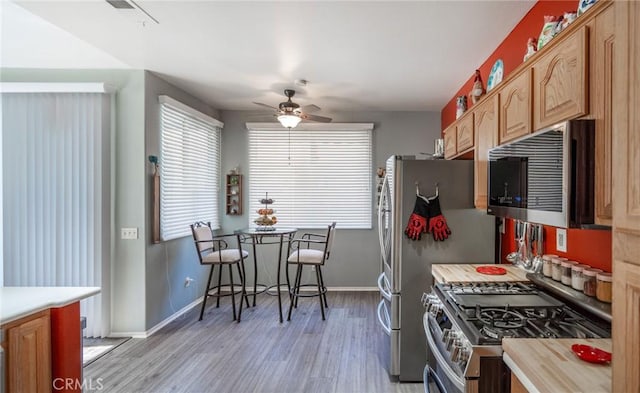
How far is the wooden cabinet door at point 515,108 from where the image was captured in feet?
5.08

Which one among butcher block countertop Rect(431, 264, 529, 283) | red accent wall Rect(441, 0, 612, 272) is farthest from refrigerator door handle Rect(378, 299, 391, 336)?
red accent wall Rect(441, 0, 612, 272)

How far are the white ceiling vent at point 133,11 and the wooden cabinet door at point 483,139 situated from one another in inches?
93.1

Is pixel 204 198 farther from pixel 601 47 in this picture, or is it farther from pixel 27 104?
pixel 601 47

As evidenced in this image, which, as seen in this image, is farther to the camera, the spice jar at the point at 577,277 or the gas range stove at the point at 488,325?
the spice jar at the point at 577,277

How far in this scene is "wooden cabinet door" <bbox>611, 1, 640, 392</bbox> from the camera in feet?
2.42

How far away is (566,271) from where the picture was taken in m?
1.69

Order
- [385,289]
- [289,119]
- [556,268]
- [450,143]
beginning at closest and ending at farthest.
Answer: [556,268] → [385,289] → [450,143] → [289,119]

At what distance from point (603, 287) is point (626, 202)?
908mm

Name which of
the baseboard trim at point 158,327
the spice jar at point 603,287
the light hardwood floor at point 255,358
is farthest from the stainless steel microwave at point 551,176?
the baseboard trim at point 158,327

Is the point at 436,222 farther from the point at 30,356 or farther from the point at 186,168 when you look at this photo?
the point at 186,168

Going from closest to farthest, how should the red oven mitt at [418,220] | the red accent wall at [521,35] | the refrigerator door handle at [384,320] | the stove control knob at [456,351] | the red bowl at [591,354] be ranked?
the red bowl at [591,354], the stove control knob at [456,351], the red accent wall at [521,35], the red oven mitt at [418,220], the refrigerator door handle at [384,320]

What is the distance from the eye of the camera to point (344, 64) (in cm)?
300

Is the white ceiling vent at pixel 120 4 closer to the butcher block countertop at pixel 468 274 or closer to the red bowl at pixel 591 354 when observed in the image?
the butcher block countertop at pixel 468 274

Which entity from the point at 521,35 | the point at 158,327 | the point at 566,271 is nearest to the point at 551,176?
the point at 566,271
